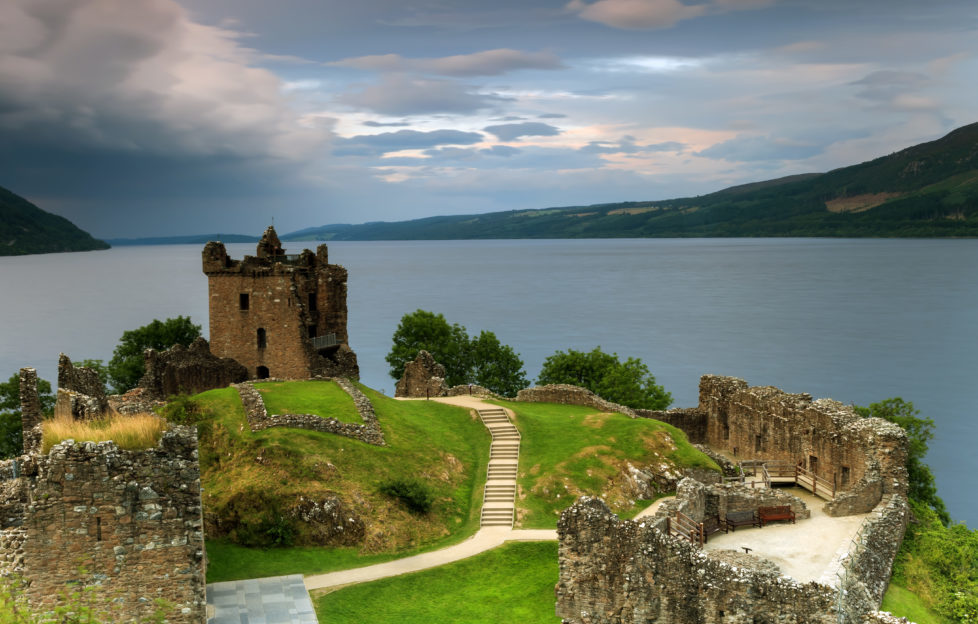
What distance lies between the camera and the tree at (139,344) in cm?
6962

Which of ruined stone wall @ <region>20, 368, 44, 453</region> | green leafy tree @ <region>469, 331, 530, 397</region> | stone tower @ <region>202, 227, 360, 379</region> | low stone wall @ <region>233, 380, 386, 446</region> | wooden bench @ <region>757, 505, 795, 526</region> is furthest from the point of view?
green leafy tree @ <region>469, 331, 530, 397</region>

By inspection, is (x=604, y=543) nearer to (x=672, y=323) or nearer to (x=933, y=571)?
(x=933, y=571)

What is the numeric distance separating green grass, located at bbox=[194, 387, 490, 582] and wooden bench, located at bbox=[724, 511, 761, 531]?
10.1 m

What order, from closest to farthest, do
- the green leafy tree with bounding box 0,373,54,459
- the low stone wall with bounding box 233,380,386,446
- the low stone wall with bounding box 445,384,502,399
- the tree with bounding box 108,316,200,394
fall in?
the low stone wall with bounding box 233,380,386,446 < the low stone wall with bounding box 445,384,502,399 < the green leafy tree with bounding box 0,373,54,459 < the tree with bounding box 108,316,200,394

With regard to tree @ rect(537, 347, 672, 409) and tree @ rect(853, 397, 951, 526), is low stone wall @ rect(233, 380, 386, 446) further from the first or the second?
tree @ rect(537, 347, 672, 409)

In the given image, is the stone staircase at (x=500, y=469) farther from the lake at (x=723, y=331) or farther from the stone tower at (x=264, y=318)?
the lake at (x=723, y=331)

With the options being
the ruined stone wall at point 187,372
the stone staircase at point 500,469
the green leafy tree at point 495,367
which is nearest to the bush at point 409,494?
the stone staircase at point 500,469

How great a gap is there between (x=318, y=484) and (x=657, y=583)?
14867 mm

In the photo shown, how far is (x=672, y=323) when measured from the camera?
472 feet

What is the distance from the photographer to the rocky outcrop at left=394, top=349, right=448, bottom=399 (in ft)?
171

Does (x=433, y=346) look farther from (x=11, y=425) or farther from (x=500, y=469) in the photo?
(x=500, y=469)

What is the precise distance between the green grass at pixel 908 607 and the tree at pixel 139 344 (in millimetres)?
60447

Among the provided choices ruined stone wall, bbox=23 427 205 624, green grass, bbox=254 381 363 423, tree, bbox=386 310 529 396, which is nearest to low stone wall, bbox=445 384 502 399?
green grass, bbox=254 381 363 423

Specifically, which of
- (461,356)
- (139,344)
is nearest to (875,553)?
(461,356)
